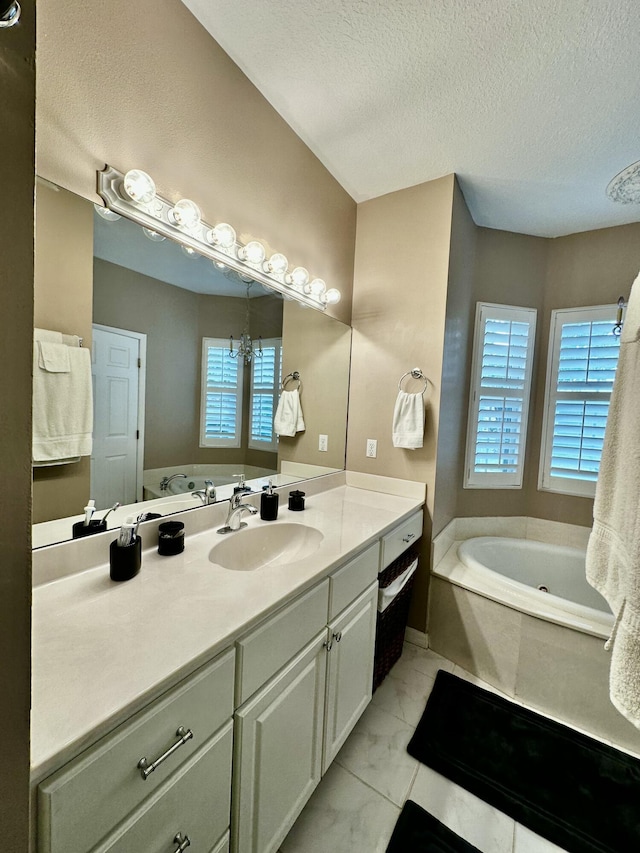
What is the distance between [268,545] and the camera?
4.76 feet

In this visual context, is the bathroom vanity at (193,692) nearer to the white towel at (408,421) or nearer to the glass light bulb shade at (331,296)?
the white towel at (408,421)

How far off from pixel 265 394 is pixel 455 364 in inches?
49.0

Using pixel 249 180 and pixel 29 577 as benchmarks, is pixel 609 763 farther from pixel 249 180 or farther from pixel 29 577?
pixel 249 180

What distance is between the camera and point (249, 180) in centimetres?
150

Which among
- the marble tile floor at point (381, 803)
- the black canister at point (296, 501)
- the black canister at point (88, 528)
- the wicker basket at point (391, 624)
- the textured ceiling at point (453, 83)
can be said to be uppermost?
the textured ceiling at point (453, 83)

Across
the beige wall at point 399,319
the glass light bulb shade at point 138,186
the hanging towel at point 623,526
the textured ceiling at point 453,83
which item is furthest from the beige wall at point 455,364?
the glass light bulb shade at point 138,186

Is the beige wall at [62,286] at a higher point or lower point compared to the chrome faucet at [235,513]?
higher

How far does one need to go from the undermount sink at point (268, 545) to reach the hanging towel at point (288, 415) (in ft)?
1.81

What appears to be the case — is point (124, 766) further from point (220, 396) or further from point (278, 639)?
point (220, 396)

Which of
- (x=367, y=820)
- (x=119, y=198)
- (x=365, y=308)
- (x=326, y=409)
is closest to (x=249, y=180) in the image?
(x=119, y=198)

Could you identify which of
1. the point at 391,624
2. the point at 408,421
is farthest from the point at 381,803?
the point at 408,421

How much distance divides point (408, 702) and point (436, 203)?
2600 millimetres

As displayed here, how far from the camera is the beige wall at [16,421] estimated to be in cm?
36

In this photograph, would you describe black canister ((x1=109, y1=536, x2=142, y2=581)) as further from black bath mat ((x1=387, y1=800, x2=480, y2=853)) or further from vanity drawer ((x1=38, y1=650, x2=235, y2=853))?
black bath mat ((x1=387, y1=800, x2=480, y2=853))
